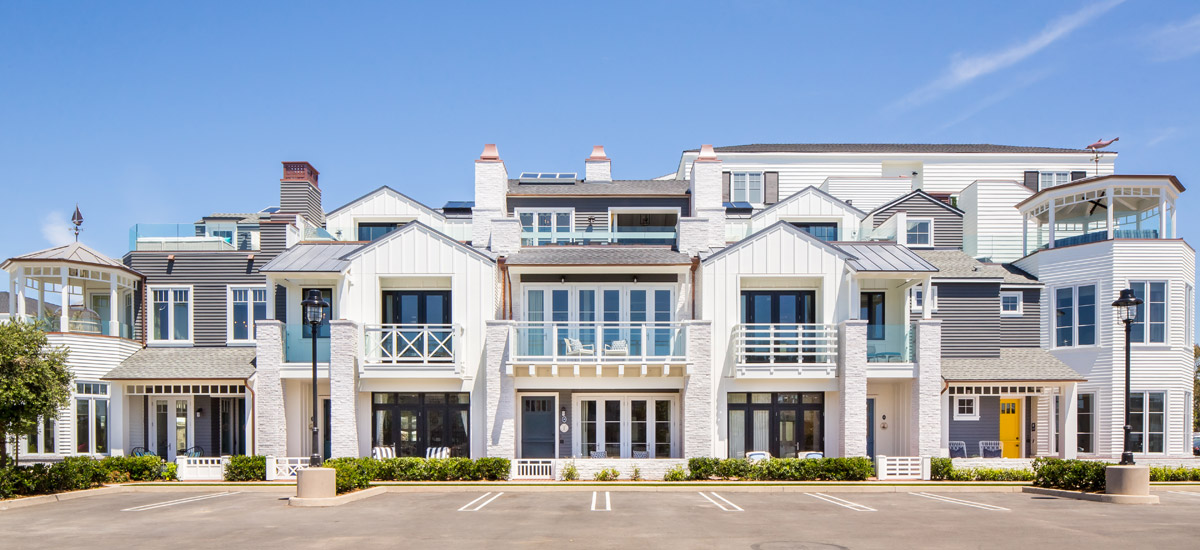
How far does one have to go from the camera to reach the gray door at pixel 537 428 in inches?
1009

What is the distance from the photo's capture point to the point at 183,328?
93.6 ft

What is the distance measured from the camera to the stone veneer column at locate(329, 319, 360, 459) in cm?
2444

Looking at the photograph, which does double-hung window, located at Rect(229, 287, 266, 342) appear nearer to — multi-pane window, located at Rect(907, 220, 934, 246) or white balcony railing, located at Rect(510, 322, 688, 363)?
white balcony railing, located at Rect(510, 322, 688, 363)

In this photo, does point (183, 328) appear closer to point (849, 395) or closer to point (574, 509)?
point (574, 509)

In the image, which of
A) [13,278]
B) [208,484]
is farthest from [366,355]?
[13,278]

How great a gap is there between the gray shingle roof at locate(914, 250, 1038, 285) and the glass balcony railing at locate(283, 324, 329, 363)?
59.3 feet

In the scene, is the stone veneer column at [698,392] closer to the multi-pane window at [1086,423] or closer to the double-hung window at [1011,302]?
the double-hung window at [1011,302]

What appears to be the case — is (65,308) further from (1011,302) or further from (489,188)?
(1011,302)

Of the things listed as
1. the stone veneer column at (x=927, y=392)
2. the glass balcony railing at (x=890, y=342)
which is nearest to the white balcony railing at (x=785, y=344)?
the glass balcony railing at (x=890, y=342)

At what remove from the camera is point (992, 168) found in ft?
148

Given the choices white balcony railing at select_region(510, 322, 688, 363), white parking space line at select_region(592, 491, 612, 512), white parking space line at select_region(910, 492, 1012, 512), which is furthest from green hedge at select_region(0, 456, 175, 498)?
white parking space line at select_region(910, 492, 1012, 512)

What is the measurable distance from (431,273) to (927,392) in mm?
14098

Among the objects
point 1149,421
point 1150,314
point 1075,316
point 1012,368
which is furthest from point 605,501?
point 1150,314

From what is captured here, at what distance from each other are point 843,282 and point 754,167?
62.5 feet
